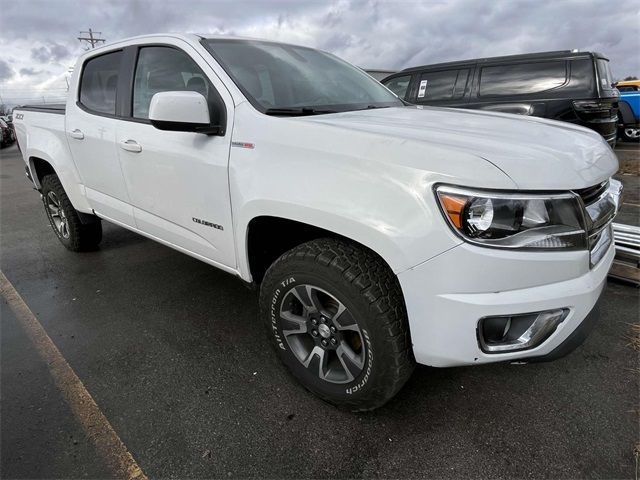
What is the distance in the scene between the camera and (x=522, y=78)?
6594mm

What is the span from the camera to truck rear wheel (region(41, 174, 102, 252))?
4.10m

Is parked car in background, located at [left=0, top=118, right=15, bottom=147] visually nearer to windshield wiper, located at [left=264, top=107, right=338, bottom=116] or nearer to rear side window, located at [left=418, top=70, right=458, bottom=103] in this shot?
rear side window, located at [left=418, top=70, right=458, bottom=103]

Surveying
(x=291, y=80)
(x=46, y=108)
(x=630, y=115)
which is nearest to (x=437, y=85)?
(x=291, y=80)

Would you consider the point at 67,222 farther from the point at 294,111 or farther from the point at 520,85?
the point at 520,85

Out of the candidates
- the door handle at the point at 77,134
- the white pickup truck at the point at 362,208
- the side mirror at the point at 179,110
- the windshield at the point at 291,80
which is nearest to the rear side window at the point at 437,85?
the windshield at the point at 291,80

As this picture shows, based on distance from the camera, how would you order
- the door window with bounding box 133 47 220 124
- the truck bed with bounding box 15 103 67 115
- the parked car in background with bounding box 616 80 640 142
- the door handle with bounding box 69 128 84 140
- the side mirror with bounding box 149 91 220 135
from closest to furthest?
the side mirror with bounding box 149 91 220 135
the door window with bounding box 133 47 220 124
the door handle with bounding box 69 128 84 140
the truck bed with bounding box 15 103 67 115
the parked car in background with bounding box 616 80 640 142

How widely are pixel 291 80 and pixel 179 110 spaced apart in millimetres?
775

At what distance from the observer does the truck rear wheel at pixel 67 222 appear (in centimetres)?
410

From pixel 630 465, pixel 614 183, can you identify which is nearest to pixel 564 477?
pixel 630 465

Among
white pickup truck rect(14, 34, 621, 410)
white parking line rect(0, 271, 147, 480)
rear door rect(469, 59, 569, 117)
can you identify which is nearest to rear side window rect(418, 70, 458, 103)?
rear door rect(469, 59, 569, 117)

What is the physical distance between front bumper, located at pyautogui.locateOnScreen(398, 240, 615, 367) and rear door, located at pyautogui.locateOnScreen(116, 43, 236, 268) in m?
1.16

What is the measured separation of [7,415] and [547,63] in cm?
748

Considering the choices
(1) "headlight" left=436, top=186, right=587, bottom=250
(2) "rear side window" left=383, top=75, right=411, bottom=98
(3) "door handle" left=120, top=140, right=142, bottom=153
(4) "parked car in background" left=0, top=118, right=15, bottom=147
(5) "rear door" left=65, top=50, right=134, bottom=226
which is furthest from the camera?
(4) "parked car in background" left=0, top=118, right=15, bottom=147

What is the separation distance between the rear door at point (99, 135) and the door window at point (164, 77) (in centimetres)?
27
